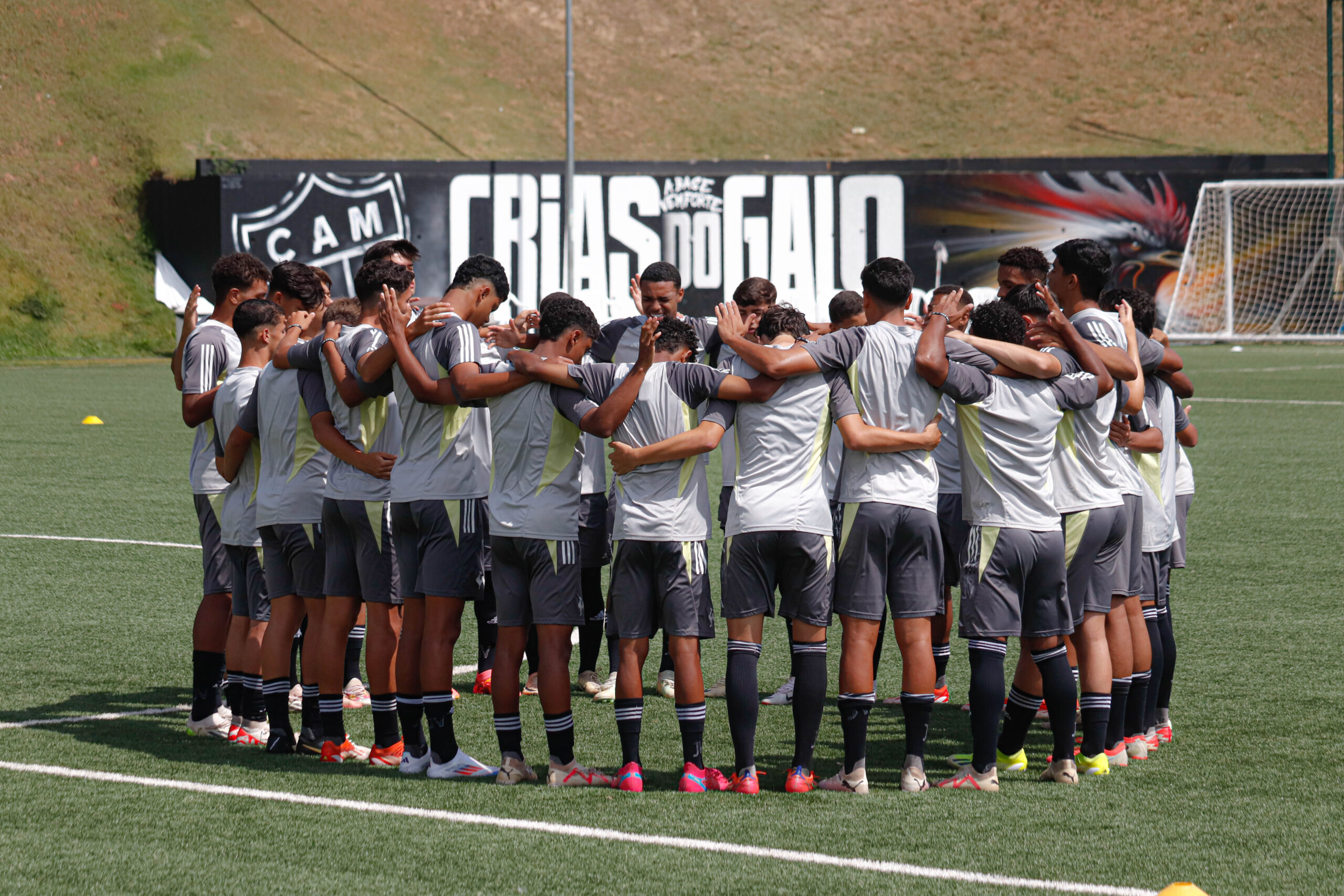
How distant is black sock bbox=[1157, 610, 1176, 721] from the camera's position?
21.4 ft

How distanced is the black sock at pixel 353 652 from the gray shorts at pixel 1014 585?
10.3 ft

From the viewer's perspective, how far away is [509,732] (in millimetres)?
5758

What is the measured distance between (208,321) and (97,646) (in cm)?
268

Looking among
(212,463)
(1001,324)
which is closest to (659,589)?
(1001,324)

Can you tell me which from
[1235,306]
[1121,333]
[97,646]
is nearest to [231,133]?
[1235,306]

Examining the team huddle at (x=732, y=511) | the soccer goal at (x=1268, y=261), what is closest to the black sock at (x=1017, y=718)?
the team huddle at (x=732, y=511)

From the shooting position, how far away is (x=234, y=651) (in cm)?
663

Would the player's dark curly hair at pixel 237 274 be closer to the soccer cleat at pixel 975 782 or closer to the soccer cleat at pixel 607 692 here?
the soccer cleat at pixel 607 692

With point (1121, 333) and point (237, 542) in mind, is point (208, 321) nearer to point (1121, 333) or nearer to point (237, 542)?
point (237, 542)

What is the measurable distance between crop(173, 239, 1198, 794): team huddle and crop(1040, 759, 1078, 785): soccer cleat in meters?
0.03

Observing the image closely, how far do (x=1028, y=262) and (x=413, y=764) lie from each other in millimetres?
3785

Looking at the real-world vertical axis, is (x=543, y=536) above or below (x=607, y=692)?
above

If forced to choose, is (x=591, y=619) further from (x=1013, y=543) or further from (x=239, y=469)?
(x=1013, y=543)

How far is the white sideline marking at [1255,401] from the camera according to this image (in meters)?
22.0
